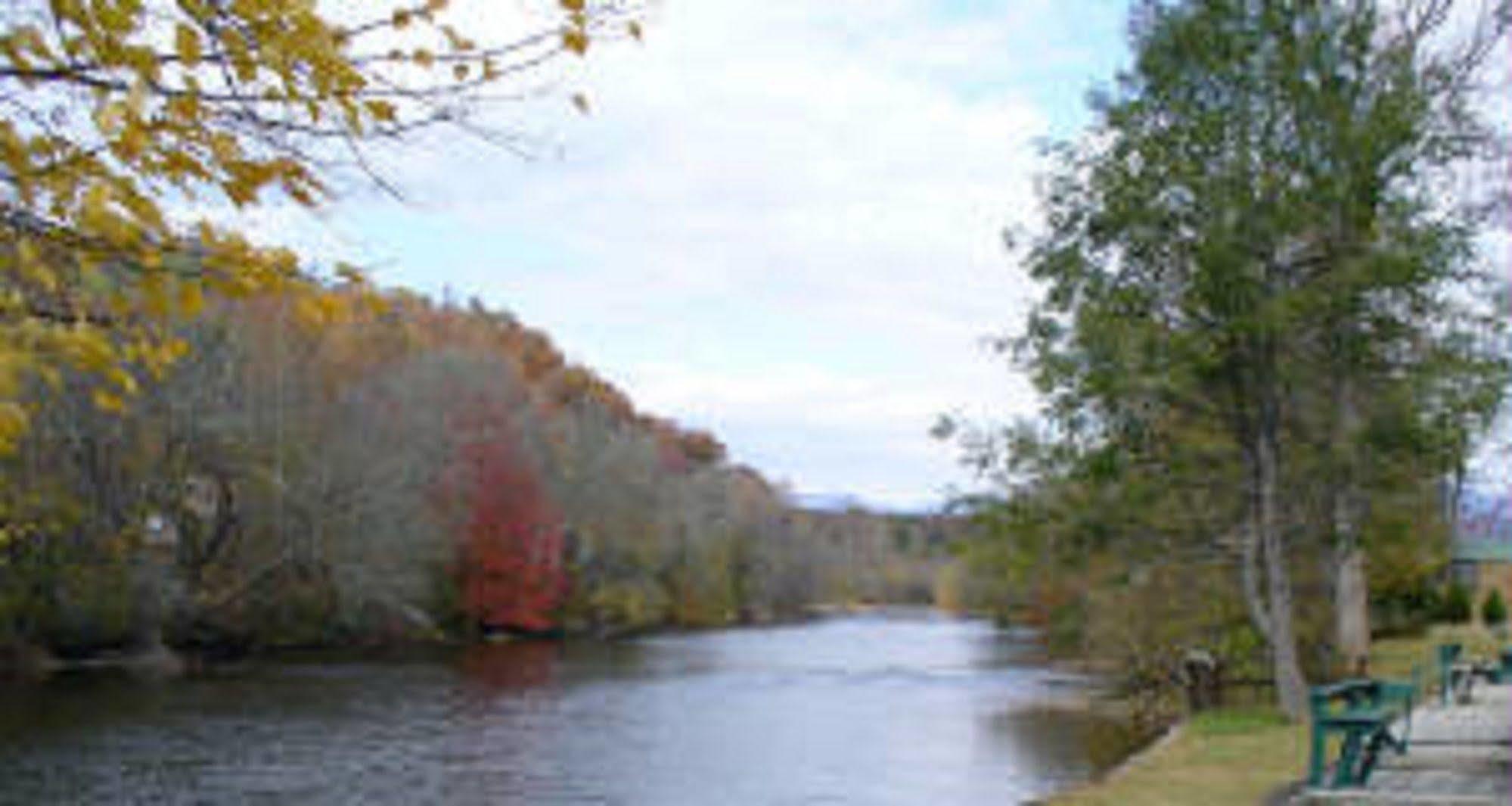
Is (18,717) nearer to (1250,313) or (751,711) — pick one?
(751,711)

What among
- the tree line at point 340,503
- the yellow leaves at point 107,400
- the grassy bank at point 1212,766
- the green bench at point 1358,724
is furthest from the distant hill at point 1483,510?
the yellow leaves at point 107,400

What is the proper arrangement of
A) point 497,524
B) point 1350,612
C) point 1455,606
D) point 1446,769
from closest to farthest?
point 1446,769
point 1350,612
point 1455,606
point 497,524

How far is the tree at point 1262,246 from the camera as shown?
57.7ft

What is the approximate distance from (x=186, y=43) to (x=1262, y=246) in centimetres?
1557

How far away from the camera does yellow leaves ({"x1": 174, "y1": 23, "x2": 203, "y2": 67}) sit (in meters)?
4.58

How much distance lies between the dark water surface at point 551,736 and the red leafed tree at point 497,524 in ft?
49.8

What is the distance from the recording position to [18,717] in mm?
24938

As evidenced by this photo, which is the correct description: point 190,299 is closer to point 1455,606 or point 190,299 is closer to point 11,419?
Result: point 11,419

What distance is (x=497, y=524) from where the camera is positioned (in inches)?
2201

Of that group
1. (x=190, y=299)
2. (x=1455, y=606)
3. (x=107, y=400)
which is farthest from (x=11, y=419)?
(x=1455, y=606)

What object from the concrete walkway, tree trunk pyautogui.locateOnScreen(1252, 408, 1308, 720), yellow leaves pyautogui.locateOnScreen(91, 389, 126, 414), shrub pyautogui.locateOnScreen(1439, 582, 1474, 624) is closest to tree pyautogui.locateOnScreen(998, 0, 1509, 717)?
tree trunk pyautogui.locateOnScreen(1252, 408, 1308, 720)

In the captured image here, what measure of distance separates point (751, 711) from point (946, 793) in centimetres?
1039

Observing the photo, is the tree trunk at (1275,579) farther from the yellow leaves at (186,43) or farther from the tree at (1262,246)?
the yellow leaves at (186,43)

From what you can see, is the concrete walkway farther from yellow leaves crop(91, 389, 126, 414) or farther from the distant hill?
the distant hill
